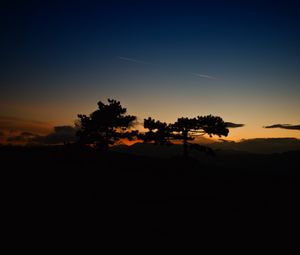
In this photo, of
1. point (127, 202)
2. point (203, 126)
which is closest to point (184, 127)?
point (203, 126)

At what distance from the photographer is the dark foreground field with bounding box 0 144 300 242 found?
11.1 m

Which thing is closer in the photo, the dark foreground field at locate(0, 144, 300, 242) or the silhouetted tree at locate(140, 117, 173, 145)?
the dark foreground field at locate(0, 144, 300, 242)

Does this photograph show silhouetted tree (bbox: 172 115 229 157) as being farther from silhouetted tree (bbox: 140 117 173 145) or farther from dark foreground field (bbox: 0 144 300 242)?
dark foreground field (bbox: 0 144 300 242)

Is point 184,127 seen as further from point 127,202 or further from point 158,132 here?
point 127,202

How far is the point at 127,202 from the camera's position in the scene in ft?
46.4

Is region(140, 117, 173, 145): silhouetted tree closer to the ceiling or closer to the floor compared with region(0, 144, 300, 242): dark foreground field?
closer to the ceiling

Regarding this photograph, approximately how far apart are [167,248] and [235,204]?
8005 mm

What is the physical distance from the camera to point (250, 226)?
12.8 m

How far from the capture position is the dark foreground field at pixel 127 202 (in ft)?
36.5

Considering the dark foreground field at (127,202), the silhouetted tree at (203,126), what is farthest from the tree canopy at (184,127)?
the dark foreground field at (127,202)

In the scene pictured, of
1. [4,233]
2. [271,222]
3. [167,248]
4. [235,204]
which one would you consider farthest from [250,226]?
[4,233]

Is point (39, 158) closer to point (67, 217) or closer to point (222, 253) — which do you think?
point (67, 217)

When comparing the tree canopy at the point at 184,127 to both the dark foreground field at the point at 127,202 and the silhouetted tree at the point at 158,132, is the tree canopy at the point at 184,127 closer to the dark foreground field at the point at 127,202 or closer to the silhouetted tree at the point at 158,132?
the silhouetted tree at the point at 158,132

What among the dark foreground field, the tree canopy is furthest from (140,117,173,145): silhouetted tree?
the dark foreground field
